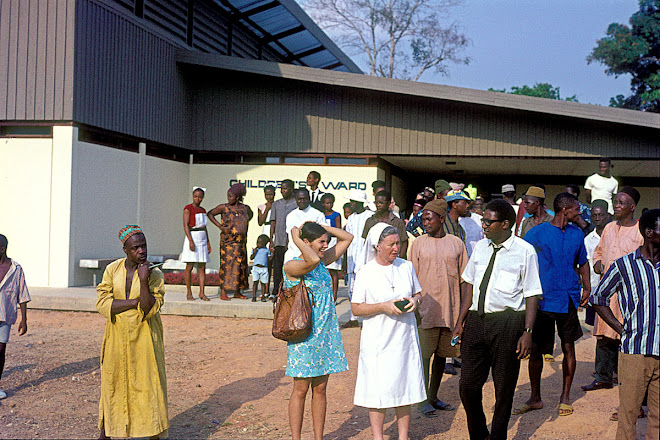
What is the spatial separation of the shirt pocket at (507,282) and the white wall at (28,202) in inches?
395

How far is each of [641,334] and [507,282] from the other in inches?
40.1

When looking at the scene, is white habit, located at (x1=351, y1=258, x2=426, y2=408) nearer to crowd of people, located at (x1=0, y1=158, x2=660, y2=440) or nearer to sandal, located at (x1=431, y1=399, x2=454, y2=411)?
crowd of people, located at (x1=0, y1=158, x2=660, y2=440)

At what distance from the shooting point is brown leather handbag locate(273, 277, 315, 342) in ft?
15.8

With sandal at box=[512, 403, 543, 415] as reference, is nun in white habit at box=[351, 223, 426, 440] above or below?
above

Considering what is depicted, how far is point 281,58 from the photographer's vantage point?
24312mm

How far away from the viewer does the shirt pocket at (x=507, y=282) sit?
194 inches

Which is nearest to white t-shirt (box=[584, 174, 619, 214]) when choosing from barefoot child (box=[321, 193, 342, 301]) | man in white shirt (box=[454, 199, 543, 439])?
barefoot child (box=[321, 193, 342, 301])

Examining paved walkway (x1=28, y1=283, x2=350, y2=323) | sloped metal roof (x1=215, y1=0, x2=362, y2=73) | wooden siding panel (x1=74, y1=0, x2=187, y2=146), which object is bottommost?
paved walkway (x1=28, y1=283, x2=350, y2=323)

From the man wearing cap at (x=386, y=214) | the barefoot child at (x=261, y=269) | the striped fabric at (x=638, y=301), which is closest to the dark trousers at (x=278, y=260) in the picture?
the barefoot child at (x=261, y=269)

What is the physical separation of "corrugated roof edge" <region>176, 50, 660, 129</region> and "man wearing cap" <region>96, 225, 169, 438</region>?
10979 mm

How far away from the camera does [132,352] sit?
16.1 feet

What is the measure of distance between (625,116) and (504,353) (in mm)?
11233

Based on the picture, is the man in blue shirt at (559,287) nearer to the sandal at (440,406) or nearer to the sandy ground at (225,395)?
the sandy ground at (225,395)

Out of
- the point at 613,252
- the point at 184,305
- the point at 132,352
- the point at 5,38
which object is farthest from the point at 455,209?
the point at 5,38
